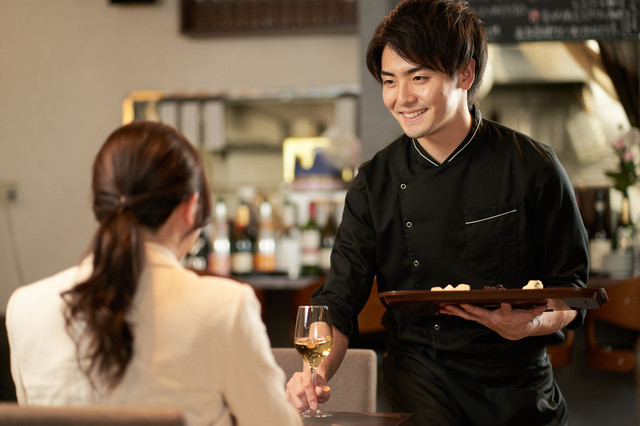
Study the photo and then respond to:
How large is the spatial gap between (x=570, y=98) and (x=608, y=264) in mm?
1824

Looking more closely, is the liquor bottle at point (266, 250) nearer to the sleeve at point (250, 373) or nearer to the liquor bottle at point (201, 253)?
the liquor bottle at point (201, 253)

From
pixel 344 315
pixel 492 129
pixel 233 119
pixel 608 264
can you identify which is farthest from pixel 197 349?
pixel 233 119

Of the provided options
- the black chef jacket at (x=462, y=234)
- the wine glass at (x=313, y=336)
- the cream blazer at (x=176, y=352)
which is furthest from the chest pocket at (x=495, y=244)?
the cream blazer at (x=176, y=352)

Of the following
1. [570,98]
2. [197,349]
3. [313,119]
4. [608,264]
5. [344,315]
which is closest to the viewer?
[197,349]

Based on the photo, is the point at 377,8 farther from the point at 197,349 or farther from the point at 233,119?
the point at 197,349

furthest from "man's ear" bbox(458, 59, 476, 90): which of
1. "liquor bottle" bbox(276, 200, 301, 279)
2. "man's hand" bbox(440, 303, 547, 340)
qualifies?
"liquor bottle" bbox(276, 200, 301, 279)

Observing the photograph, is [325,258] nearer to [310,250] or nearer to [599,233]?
[310,250]

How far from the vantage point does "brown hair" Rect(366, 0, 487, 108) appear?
5.85 ft

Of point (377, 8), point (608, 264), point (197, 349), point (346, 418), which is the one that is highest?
point (377, 8)

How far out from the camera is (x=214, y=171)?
19.9ft

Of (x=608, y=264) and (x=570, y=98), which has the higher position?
(x=570, y=98)

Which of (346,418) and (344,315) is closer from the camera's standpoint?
(346,418)

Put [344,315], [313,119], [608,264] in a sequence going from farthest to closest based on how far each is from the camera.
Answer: [313,119] < [608,264] < [344,315]

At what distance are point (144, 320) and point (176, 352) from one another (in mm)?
62
